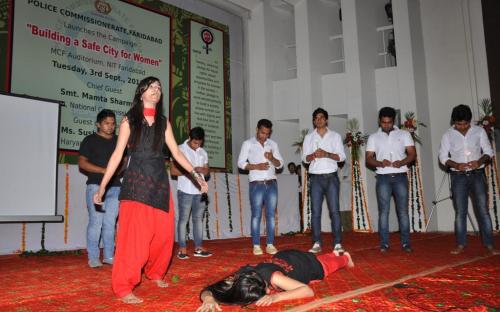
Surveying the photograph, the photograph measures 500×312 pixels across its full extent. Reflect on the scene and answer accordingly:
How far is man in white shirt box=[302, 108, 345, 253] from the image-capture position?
4824mm

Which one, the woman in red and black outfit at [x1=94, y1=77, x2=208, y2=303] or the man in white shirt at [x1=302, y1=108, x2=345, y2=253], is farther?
the man in white shirt at [x1=302, y1=108, x2=345, y2=253]

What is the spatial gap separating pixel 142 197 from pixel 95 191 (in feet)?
6.01

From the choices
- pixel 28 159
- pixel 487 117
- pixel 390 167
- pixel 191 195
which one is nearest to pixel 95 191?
pixel 191 195

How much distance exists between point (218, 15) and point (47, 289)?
788 cm

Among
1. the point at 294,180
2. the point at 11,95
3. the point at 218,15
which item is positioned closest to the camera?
the point at 11,95

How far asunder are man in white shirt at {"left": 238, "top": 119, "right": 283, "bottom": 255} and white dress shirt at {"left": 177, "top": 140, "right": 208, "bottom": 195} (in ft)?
1.53

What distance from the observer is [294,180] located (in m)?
8.97

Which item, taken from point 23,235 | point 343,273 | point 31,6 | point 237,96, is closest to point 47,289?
point 343,273

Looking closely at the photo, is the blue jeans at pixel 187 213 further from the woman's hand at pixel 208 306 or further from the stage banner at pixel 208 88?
the stage banner at pixel 208 88

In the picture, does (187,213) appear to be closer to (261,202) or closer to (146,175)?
(261,202)

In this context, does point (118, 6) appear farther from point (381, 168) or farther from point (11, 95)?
point (381, 168)

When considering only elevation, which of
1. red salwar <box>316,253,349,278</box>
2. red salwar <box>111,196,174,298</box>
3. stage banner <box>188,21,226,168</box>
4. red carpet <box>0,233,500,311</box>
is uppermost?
stage banner <box>188,21,226,168</box>

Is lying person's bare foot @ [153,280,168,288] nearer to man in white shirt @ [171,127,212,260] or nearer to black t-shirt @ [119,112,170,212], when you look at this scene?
black t-shirt @ [119,112,170,212]

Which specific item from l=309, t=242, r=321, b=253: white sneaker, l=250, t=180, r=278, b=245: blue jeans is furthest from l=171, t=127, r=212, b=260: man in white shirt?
l=309, t=242, r=321, b=253: white sneaker
